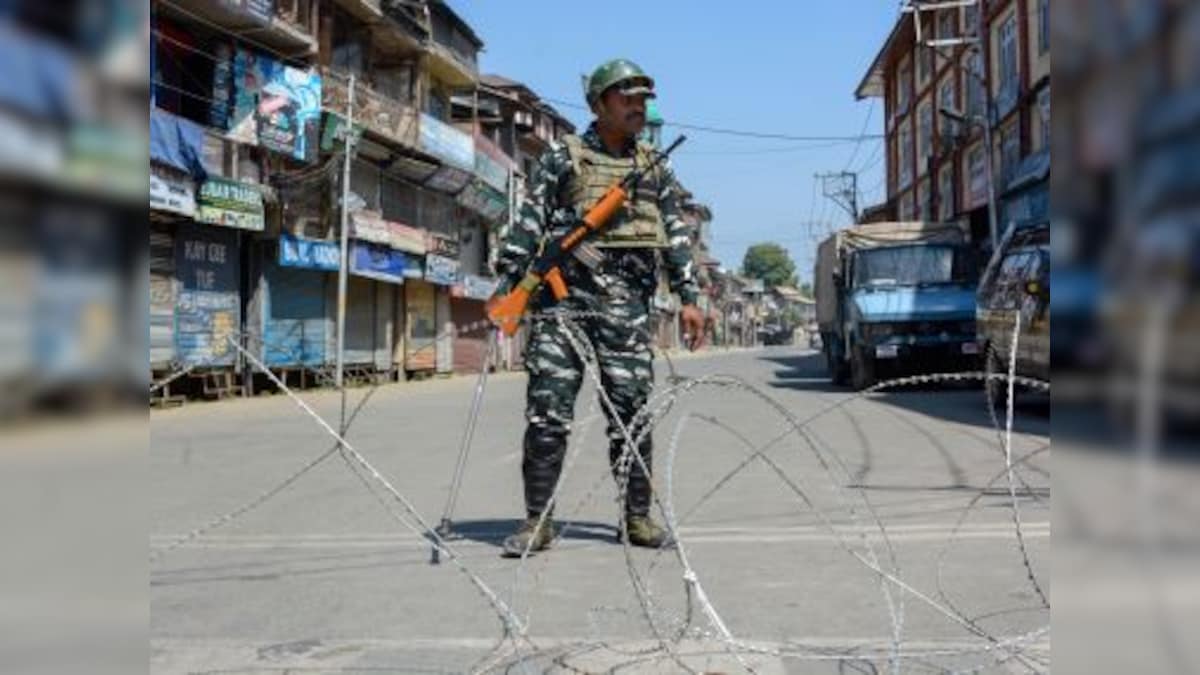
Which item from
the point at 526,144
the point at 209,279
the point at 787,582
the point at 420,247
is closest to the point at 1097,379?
the point at 787,582

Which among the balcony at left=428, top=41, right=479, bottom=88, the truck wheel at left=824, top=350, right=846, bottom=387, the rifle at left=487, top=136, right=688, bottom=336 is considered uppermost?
the balcony at left=428, top=41, right=479, bottom=88

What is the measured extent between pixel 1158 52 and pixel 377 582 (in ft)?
12.6

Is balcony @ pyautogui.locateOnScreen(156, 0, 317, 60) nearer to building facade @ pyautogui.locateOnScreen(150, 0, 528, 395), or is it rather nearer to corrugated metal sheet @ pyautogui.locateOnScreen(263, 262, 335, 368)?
building facade @ pyautogui.locateOnScreen(150, 0, 528, 395)

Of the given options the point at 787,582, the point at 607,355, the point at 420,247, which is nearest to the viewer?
the point at 787,582

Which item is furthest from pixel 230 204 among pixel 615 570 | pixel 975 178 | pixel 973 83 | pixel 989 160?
pixel 973 83

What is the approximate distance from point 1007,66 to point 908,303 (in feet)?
41.6

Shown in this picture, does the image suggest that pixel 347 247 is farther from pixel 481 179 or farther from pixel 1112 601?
pixel 1112 601

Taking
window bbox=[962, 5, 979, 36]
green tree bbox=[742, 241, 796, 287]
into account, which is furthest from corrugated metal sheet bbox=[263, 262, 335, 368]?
green tree bbox=[742, 241, 796, 287]

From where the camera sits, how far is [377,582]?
4172mm

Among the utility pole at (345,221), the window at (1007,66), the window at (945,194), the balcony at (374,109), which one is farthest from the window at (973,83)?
the utility pole at (345,221)

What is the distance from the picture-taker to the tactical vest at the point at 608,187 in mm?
4668

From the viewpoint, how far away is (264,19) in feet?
68.4

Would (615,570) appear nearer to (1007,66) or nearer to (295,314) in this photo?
(295,314)

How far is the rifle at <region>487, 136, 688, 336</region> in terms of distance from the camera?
14.9 ft
